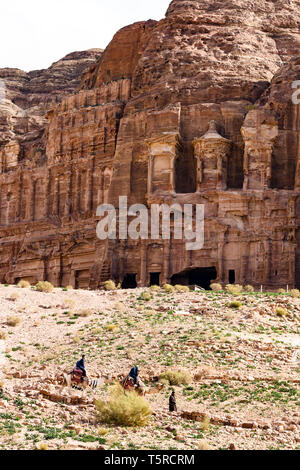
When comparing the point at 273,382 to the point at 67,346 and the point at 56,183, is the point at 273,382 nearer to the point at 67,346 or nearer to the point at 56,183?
the point at 67,346

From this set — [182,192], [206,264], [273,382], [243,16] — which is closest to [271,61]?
[243,16]

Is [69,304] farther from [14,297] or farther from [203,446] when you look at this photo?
[203,446]

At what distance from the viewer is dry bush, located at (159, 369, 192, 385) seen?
1425 inches

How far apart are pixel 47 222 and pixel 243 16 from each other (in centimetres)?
2106

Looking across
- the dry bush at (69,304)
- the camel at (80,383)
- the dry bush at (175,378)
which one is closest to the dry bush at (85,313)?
the dry bush at (69,304)

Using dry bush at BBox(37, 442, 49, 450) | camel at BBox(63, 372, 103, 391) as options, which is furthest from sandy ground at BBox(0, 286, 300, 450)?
camel at BBox(63, 372, 103, 391)

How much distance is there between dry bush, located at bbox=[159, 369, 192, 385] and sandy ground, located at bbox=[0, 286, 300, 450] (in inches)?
12.7

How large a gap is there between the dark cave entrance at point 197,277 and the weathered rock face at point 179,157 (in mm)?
96

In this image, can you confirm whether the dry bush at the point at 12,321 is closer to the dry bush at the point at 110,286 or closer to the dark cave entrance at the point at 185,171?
the dry bush at the point at 110,286

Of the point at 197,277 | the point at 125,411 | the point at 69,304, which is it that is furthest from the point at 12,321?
the point at 197,277

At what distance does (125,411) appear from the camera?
30938 millimetres

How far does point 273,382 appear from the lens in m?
35.8

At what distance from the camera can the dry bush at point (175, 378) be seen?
119 feet

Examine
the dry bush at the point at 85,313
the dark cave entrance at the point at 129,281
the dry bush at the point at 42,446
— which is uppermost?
the dark cave entrance at the point at 129,281
